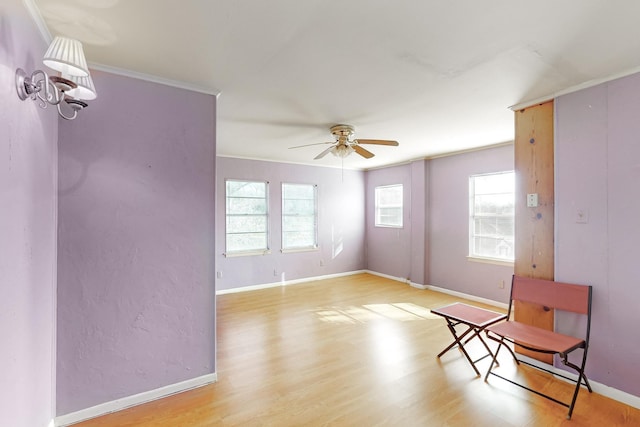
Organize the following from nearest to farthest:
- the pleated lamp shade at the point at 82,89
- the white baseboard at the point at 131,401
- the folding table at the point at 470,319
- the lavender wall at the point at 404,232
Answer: the pleated lamp shade at the point at 82,89 < the white baseboard at the point at 131,401 < the folding table at the point at 470,319 < the lavender wall at the point at 404,232

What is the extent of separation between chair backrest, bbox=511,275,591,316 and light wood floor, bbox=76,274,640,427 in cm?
62

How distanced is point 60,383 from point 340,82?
2.79 m

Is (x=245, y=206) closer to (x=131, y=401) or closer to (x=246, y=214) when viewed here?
(x=246, y=214)

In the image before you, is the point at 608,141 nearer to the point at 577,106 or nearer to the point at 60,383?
the point at 577,106

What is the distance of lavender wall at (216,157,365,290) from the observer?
5.04m

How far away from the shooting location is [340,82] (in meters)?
2.24

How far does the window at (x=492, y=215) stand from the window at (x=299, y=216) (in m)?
2.91

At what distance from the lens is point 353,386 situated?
7.48 ft

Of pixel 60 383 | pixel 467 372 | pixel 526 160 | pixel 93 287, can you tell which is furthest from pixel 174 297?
pixel 526 160

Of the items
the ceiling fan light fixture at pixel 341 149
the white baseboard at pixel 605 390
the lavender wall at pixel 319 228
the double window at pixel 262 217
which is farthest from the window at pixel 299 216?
the white baseboard at pixel 605 390

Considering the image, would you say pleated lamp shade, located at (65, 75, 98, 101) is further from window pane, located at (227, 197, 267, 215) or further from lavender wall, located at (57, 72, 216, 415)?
window pane, located at (227, 197, 267, 215)

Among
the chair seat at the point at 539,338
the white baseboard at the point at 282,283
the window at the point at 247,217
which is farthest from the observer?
the window at the point at 247,217

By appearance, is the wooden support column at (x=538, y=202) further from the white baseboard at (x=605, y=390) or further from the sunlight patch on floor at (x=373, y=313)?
the sunlight patch on floor at (x=373, y=313)

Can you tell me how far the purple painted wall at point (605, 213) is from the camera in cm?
204
